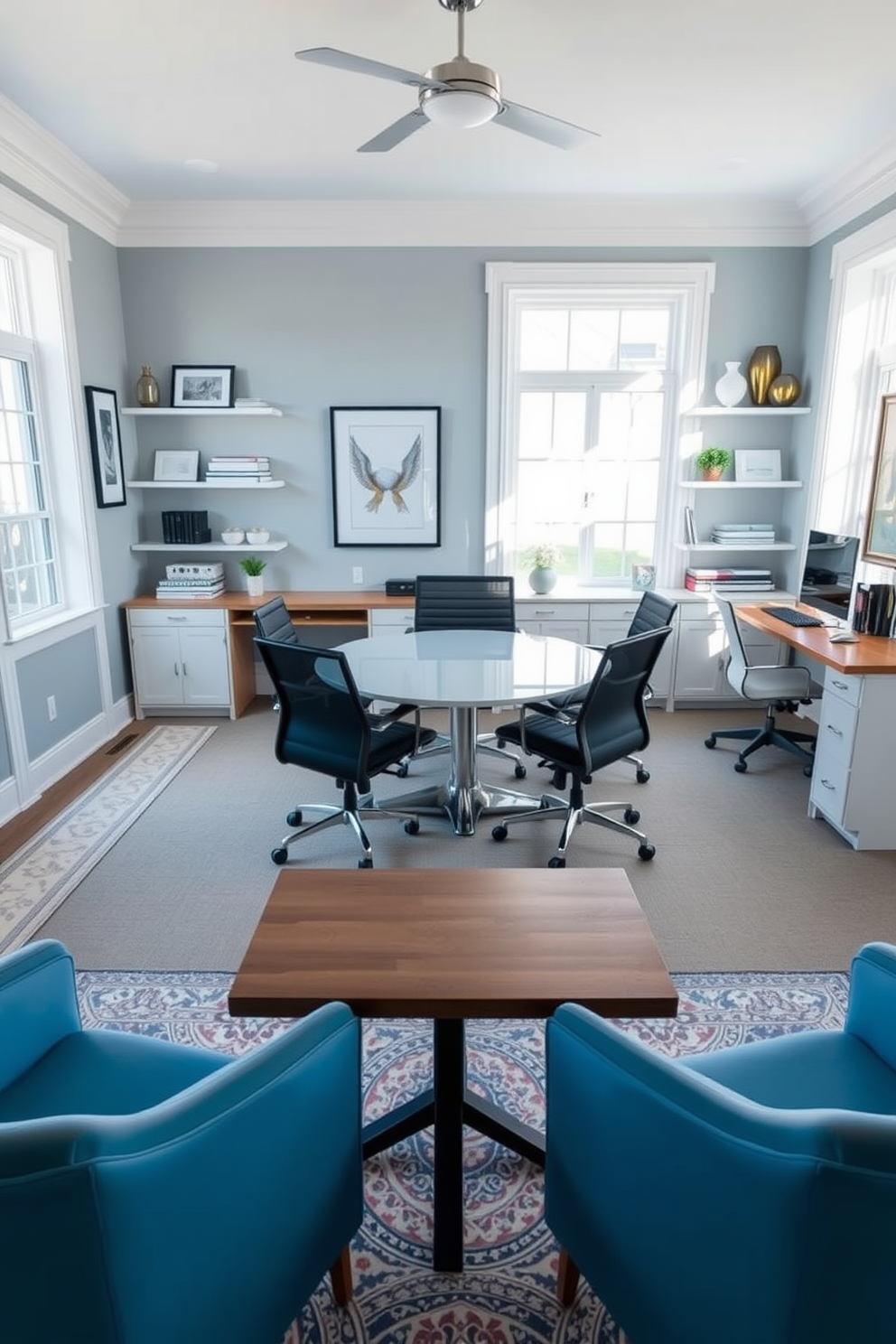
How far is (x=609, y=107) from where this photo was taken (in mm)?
3338

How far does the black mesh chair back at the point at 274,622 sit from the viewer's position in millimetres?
3473

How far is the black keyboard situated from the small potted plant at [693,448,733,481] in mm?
1053

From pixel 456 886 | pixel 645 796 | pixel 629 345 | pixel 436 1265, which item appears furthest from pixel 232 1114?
pixel 629 345

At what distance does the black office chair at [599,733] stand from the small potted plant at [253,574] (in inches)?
91.7

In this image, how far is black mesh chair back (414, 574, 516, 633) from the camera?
4188mm

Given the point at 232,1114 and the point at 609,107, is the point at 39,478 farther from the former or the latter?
the point at 232,1114

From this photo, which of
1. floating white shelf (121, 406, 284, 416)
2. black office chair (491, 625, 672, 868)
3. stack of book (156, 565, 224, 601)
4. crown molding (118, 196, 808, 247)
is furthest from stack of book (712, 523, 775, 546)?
stack of book (156, 565, 224, 601)

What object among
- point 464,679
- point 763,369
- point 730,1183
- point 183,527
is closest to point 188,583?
point 183,527

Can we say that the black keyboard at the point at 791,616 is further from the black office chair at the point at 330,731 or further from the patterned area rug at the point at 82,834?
the patterned area rug at the point at 82,834

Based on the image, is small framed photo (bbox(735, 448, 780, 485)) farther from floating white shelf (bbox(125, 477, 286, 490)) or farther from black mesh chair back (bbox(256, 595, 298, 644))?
black mesh chair back (bbox(256, 595, 298, 644))

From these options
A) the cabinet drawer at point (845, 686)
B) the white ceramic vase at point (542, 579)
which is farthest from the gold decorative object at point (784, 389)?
the cabinet drawer at point (845, 686)

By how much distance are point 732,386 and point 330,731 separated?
138 inches

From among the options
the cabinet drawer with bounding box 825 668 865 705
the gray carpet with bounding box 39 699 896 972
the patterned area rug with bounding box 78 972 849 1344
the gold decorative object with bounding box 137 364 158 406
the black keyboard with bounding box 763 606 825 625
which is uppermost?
the gold decorative object with bounding box 137 364 158 406

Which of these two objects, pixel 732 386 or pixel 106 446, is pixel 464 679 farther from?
pixel 732 386
